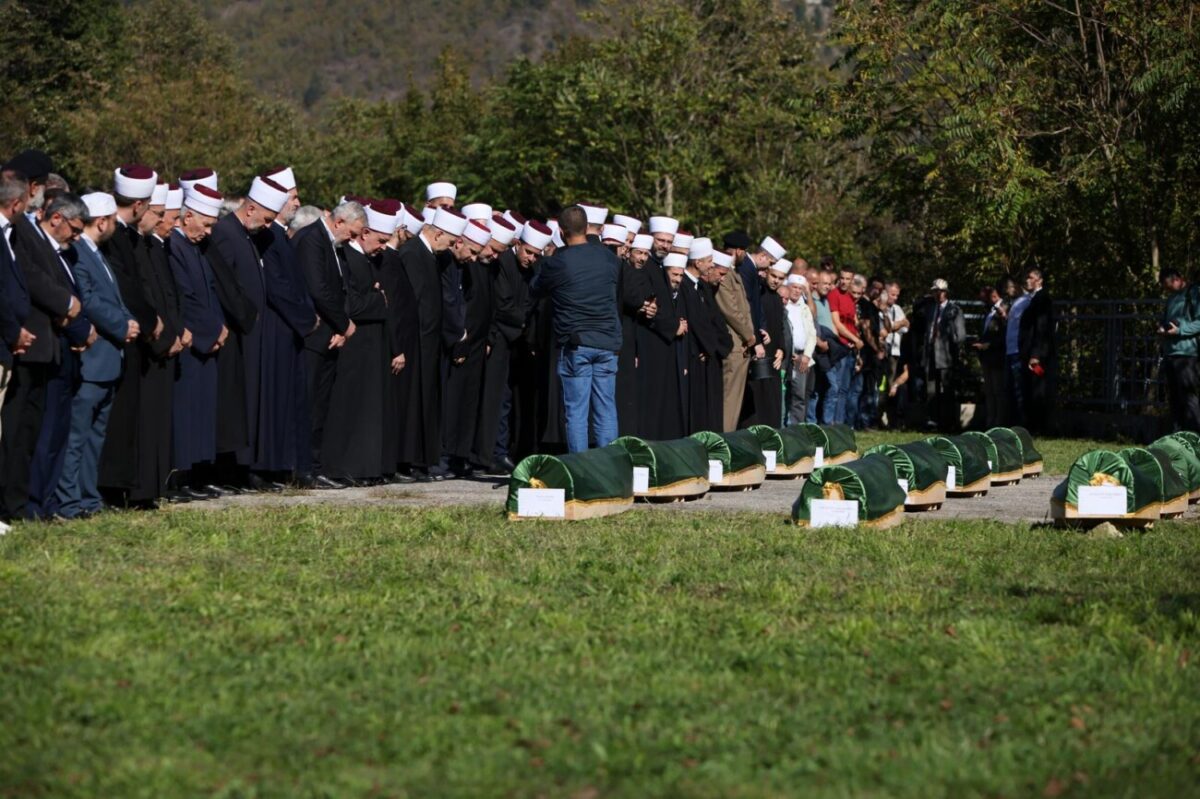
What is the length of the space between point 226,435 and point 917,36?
17.1 m

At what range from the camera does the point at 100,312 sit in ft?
42.9

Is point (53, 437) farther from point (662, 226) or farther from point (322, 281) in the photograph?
point (662, 226)

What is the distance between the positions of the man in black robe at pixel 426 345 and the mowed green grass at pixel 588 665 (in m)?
5.76

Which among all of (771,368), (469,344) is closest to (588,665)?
(469,344)

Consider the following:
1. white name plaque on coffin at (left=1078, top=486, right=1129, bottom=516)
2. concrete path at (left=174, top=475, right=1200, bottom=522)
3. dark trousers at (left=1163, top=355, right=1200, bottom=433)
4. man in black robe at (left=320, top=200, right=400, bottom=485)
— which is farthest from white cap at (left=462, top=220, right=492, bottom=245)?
dark trousers at (left=1163, top=355, right=1200, bottom=433)

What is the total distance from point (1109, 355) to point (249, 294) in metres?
15.4

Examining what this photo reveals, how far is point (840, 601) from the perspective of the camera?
32.5 ft

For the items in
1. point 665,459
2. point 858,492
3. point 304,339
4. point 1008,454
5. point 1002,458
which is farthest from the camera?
point 1008,454

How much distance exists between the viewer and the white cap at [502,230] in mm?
19062

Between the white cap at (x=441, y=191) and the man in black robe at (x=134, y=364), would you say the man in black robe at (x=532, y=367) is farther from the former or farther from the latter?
the man in black robe at (x=134, y=364)

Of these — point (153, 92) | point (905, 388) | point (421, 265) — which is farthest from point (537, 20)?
point (421, 265)

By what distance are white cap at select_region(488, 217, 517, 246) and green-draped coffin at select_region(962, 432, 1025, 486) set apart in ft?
15.4

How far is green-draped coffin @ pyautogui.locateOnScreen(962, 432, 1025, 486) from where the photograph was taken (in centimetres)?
1766

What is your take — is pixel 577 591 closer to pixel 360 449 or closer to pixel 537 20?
pixel 360 449
